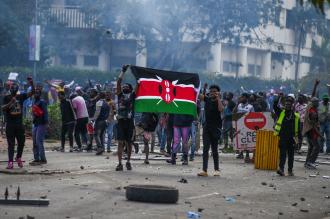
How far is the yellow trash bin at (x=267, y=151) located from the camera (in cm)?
1784

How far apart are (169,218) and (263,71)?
59132 millimetres

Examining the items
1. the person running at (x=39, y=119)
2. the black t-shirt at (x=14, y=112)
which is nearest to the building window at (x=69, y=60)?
the person running at (x=39, y=119)

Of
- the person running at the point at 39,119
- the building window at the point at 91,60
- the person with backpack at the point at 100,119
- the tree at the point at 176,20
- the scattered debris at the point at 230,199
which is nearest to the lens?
the scattered debris at the point at 230,199

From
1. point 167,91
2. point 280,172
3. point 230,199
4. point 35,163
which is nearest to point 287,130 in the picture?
point 280,172

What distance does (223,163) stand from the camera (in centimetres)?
1925

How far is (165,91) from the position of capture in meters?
17.6

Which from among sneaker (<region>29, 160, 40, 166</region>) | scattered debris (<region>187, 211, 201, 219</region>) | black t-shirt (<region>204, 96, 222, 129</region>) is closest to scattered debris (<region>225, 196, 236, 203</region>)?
scattered debris (<region>187, 211, 201, 219</region>)

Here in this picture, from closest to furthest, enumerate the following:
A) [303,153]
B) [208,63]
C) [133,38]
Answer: [303,153]
[133,38]
[208,63]

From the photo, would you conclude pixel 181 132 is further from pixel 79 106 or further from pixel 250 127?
pixel 79 106

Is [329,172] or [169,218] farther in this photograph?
[329,172]

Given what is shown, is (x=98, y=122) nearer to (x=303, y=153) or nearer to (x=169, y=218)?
(x=303, y=153)

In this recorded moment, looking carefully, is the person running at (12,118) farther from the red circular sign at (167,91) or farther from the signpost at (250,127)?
the signpost at (250,127)

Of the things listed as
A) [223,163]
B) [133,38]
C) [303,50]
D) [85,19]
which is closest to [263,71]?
[303,50]

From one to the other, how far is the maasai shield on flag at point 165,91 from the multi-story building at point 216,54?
36806 millimetres
